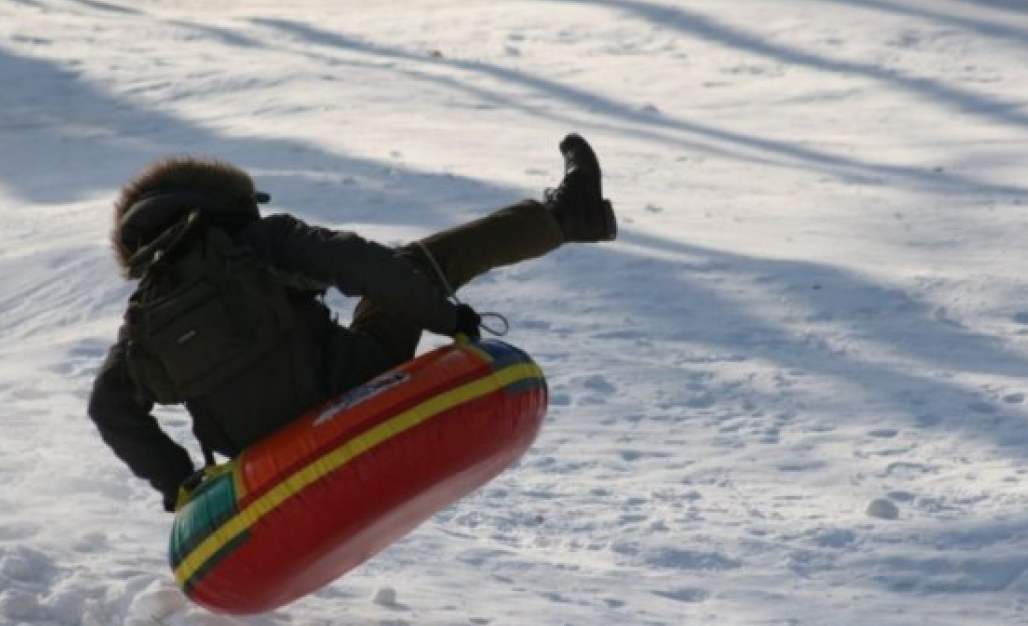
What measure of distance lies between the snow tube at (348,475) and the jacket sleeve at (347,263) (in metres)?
0.15

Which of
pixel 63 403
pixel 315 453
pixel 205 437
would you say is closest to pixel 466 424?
pixel 315 453

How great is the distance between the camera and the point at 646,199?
9.44 metres

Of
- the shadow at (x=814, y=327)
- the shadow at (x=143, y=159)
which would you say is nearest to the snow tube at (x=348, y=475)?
the shadow at (x=814, y=327)

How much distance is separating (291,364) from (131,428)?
1.33ft

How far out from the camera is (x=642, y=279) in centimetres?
812

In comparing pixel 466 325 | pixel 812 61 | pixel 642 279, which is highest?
pixel 466 325

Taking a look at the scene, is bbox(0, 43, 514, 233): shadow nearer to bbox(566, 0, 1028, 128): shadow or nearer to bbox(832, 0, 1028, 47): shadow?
bbox(566, 0, 1028, 128): shadow

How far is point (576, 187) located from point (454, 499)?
3.18 ft

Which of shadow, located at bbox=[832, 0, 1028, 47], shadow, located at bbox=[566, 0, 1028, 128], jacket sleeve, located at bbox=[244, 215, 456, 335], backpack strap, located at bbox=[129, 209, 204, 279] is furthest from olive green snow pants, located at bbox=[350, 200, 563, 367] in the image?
shadow, located at bbox=[832, 0, 1028, 47]

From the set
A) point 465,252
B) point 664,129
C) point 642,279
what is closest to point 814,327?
point 642,279

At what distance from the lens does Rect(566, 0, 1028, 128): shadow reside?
11.2 m

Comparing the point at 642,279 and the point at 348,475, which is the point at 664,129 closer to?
the point at 642,279

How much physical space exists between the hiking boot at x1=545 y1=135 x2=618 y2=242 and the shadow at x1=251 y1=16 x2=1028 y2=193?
176 inches

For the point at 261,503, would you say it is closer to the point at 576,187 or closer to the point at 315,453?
the point at 315,453
